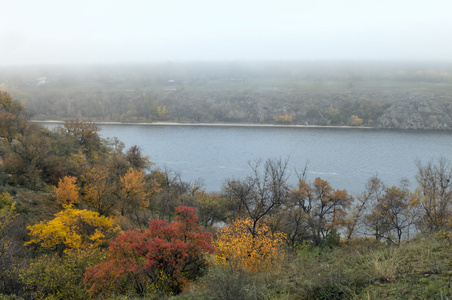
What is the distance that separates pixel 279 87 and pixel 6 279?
149m

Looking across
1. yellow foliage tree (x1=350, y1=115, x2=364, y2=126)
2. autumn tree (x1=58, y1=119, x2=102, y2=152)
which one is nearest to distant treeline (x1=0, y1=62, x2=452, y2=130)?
yellow foliage tree (x1=350, y1=115, x2=364, y2=126)

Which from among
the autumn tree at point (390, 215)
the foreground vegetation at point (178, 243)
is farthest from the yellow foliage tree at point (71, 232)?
the autumn tree at point (390, 215)

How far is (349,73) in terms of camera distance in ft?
571

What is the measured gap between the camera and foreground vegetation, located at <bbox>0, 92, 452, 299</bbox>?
6766 mm

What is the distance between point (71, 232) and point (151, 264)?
837 centimetres

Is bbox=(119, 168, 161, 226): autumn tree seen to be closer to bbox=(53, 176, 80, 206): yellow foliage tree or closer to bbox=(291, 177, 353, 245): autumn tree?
bbox=(53, 176, 80, 206): yellow foliage tree

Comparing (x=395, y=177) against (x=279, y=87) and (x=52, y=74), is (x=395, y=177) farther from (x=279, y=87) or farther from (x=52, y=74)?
(x=52, y=74)

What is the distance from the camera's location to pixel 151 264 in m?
10.3

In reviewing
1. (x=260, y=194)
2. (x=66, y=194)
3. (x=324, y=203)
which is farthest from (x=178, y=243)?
(x=324, y=203)

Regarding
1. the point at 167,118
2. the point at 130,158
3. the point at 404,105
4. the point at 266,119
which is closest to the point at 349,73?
the point at 404,105

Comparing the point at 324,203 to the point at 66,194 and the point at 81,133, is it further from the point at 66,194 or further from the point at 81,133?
the point at 81,133

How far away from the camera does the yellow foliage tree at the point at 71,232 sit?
15.9m

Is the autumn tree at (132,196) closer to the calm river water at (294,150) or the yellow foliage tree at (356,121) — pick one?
the calm river water at (294,150)

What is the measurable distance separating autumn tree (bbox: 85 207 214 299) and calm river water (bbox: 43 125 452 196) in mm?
36199
